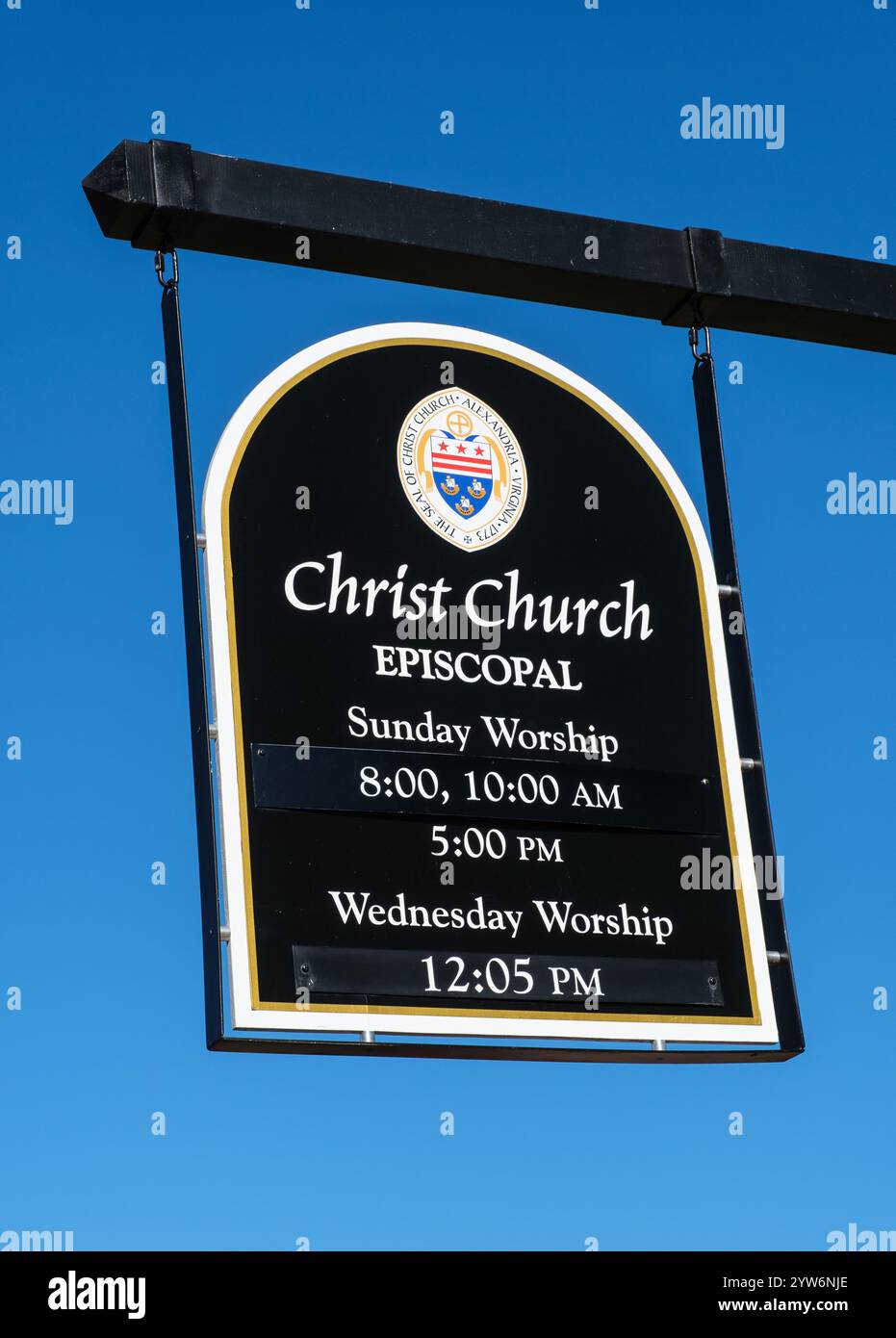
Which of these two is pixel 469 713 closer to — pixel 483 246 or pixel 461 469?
pixel 461 469

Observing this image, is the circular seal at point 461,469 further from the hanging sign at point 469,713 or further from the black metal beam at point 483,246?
the black metal beam at point 483,246

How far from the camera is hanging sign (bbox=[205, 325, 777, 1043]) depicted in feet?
13.3

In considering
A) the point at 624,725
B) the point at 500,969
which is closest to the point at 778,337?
the point at 624,725

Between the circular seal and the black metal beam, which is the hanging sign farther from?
the black metal beam

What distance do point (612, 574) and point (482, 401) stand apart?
606 mm

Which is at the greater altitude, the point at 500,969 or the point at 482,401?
the point at 482,401

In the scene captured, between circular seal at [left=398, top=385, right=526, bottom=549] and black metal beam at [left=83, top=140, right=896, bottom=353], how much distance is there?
51 cm

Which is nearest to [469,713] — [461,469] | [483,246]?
[461,469]

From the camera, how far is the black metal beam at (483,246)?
4586 mm

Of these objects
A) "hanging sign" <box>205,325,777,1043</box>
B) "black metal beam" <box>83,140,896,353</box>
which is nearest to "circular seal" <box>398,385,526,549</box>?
"hanging sign" <box>205,325,777,1043</box>

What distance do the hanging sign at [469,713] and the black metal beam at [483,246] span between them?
0.30m

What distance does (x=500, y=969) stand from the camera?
162 inches

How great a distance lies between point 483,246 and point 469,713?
4.82 ft
